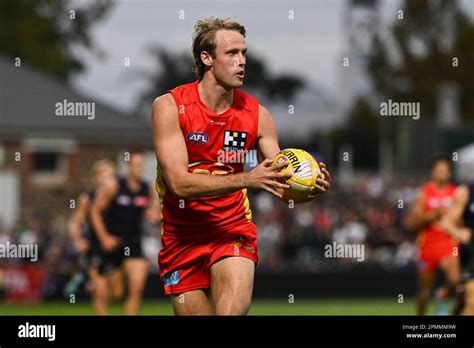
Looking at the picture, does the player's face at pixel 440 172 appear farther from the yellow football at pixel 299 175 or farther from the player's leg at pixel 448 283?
the yellow football at pixel 299 175

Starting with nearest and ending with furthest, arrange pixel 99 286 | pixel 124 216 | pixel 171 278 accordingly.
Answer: pixel 171 278 < pixel 124 216 < pixel 99 286

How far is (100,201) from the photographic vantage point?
50.7 ft

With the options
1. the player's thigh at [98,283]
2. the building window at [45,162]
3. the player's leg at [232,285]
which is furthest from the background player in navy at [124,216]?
the building window at [45,162]

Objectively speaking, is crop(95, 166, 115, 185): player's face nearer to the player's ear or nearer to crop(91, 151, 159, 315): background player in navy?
crop(91, 151, 159, 315): background player in navy

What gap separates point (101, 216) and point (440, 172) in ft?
15.6

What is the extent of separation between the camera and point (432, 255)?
53.6 feet

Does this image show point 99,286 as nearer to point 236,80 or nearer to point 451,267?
point 451,267

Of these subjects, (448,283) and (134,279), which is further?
(448,283)

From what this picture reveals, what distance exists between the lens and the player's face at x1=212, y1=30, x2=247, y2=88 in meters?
8.08

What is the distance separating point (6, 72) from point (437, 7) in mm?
26810

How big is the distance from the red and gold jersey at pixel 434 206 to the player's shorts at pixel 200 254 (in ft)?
28.2

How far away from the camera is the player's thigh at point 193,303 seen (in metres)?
8.05

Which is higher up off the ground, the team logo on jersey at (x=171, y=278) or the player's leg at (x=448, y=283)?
the team logo on jersey at (x=171, y=278)

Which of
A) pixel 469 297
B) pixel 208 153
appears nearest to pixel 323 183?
pixel 208 153
